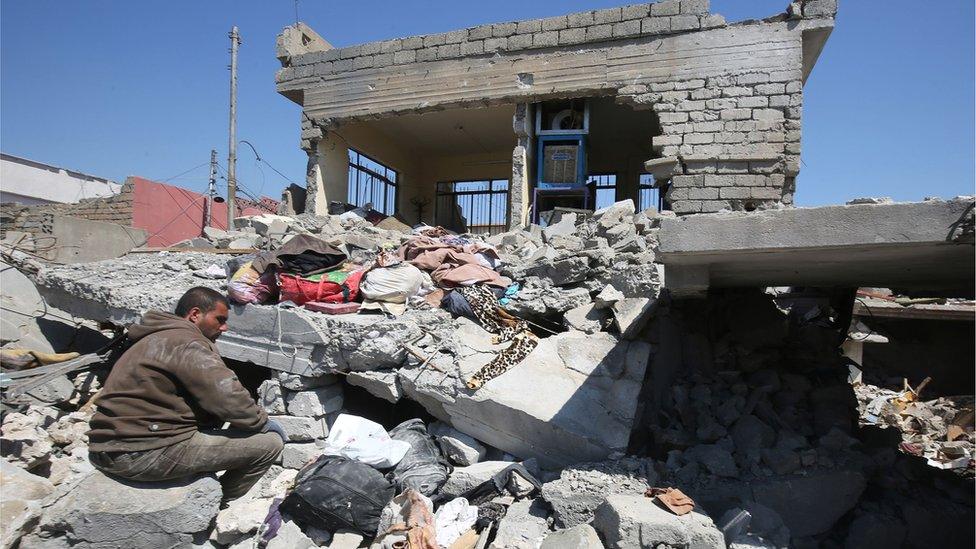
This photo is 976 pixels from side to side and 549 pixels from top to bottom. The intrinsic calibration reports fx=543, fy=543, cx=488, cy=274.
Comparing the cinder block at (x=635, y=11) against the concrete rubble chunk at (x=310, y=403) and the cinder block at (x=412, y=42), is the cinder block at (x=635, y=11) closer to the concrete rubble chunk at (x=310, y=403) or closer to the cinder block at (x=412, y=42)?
the cinder block at (x=412, y=42)

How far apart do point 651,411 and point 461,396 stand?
1435 mm

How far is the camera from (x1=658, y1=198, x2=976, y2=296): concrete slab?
2482 millimetres

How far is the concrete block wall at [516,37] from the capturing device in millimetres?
8086

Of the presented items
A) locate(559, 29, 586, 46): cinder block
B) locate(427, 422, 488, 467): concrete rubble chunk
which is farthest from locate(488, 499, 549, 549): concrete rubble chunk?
locate(559, 29, 586, 46): cinder block

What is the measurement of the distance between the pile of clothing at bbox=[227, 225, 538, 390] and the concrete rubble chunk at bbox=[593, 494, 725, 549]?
5.71 ft

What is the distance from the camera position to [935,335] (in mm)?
10375

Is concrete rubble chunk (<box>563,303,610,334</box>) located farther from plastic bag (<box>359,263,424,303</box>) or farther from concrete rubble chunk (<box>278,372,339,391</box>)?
concrete rubble chunk (<box>278,372,339,391</box>)

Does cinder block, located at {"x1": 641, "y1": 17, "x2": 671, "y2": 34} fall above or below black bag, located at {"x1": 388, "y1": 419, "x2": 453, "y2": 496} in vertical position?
above

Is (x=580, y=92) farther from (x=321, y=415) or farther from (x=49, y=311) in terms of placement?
(x=49, y=311)

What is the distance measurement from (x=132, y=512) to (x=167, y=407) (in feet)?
1.83

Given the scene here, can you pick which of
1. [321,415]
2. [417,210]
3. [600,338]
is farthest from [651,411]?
[417,210]

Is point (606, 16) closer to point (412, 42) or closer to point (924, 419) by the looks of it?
point (412, 42)

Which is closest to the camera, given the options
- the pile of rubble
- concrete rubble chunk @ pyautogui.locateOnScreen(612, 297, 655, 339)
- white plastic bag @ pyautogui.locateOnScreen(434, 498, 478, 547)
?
white plastic bag @ pyautogui.locateOnScreen(434, 498, 478, 547)

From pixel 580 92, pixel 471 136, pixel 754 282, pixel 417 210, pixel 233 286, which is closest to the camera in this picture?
pixel 754 282
